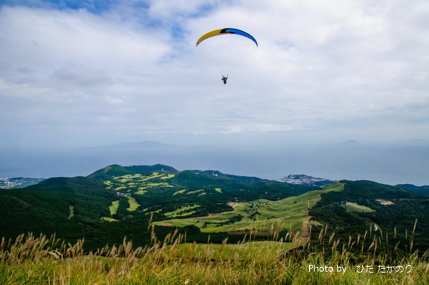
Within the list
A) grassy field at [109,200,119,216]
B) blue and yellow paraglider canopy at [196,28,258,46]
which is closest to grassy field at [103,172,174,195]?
grassy field at [109,200,119,216]

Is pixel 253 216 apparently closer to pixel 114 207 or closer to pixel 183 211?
pixel 183 211

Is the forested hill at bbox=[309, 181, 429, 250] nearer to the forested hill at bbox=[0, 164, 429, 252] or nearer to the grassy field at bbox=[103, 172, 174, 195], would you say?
the forested hill at bbox=[0, 164, 429, 252]

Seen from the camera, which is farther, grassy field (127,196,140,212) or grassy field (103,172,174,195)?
grassy field (103,172,174,195)

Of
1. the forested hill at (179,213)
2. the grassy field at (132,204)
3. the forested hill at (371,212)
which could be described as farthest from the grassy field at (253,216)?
the grassy field at (132,204)

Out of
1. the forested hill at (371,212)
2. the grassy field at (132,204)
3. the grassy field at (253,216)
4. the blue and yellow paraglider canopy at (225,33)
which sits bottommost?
the grassy field at (132,204)

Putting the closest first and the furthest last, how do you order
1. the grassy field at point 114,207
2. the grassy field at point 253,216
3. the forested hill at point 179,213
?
the forested hill at point 179,213
the grassy field at point 253,216
the grassy field at point 114,207

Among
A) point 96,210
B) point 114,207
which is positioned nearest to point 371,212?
point 96,210

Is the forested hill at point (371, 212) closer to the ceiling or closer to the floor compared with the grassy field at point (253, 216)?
closer to the ceiling

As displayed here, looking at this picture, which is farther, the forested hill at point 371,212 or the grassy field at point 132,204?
the grassy field at point 132,204

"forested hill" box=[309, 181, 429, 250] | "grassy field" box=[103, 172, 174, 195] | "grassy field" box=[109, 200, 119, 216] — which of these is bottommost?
"grassy field" box=[109, 200, 119, 216]

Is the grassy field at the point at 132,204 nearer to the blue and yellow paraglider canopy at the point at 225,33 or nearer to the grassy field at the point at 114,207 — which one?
the grassy field at the point at 114,207

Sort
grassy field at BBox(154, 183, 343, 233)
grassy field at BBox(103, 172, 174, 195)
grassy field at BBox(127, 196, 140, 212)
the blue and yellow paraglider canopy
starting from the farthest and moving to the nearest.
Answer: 1. grassy field at BBox(103, 172, 174, 195)
2. grassy field at BBox(127, 196, 140, 212)
3. grassy field at BBox(154, 183, 343, 233)
4. the blue and yellow paraglider canopy

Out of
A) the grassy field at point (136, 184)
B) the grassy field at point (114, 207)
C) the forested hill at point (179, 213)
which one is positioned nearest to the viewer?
the forested hill at point (179, 213)
